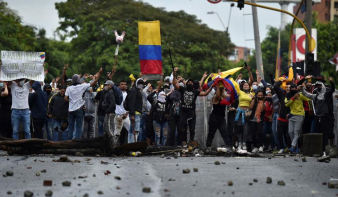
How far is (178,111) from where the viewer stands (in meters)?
21.8

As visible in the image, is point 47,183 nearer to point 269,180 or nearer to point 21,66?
point 269,180

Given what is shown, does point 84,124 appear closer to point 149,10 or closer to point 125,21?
point 125,21

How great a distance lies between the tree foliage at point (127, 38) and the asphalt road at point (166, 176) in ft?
154

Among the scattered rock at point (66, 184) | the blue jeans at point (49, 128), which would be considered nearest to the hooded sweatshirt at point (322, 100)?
the blue jeans at point (49, 128)

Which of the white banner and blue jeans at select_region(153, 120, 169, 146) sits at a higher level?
the white banner

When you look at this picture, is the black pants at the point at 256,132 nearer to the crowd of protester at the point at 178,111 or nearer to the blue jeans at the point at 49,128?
the crowd of protester at the point at 178,111

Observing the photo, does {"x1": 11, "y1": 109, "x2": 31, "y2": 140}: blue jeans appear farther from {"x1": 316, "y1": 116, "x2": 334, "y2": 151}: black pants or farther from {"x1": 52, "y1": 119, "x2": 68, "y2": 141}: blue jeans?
{"x1": 316, "y1": 116, "x2": 334, "y2": 151}: black pants

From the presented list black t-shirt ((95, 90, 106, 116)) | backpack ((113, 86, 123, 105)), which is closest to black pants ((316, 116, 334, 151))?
backpack ((113, 86, 123, 105))

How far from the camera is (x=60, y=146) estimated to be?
17.1 metres

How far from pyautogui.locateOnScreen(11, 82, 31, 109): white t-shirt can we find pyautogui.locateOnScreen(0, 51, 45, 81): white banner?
37cm

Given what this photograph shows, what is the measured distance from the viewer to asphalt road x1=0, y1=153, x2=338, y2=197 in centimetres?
1083

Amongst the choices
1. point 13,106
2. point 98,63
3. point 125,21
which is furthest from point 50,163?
point 125,21

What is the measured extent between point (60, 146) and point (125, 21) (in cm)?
5271

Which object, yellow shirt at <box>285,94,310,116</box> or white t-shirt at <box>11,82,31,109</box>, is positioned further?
yellow shirt at <box>285,94,310,116</box>
